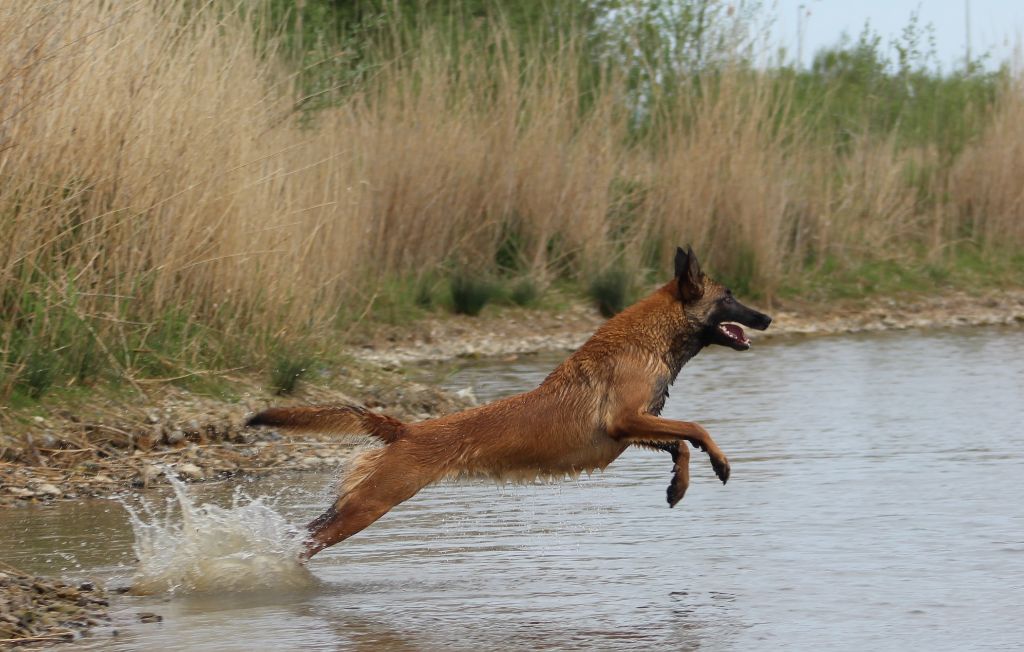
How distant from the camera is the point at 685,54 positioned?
59.6 ft

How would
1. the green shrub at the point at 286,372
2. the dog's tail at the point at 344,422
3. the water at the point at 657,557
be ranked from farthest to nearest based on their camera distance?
the green shrub at the point at 286,372, the dog's tail at the point at 344,422, the water at the point at 657,557

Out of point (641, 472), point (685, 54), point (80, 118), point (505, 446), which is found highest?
point (685, 54)

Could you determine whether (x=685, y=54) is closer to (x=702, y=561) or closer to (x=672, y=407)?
(x=672, y=407)

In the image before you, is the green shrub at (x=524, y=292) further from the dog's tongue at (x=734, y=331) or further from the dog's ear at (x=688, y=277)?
the dog's ear at (x=688, y=277)

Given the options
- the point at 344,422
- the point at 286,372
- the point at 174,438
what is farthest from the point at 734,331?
the point at 286,372

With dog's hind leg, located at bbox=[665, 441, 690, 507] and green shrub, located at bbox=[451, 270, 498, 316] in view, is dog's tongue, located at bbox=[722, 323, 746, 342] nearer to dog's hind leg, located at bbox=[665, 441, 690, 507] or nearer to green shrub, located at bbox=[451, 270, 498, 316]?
dog's hind leg, located at bbox=[665, 441, 690, 507]

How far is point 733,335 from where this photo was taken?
24.4ft

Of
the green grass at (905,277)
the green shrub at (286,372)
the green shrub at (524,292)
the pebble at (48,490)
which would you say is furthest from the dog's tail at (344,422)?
the green grass at (905,277)

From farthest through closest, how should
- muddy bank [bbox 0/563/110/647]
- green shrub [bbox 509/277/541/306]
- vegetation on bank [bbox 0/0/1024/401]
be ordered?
green shrub [bbox 509/277/541/306]
vegetation on bank [bbox 0/0/1024/401]
muddy bank [bbox 0/563/110/647]

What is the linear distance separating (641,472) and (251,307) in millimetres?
3095

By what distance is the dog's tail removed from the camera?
651 centimetres

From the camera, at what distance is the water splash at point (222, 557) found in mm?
6356

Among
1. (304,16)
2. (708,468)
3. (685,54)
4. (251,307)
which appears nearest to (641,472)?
(708,468)

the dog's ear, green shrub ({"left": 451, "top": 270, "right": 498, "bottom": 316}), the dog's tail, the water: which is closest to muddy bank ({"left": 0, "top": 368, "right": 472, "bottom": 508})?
the water
